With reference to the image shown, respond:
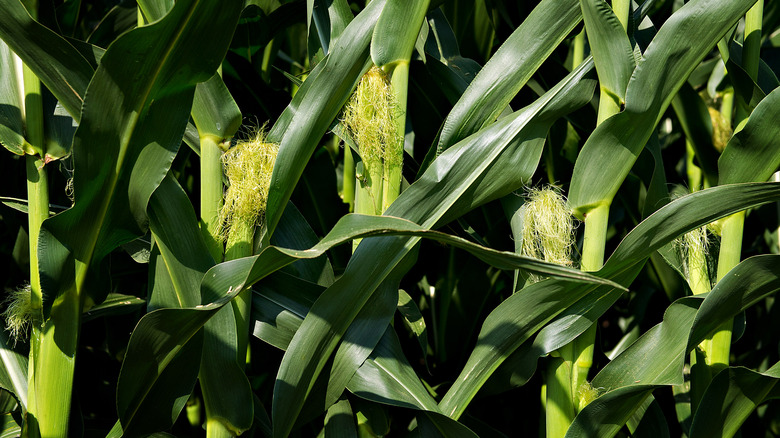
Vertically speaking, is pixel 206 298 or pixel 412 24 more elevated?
pixel 412 24

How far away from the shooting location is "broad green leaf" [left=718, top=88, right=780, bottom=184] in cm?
84

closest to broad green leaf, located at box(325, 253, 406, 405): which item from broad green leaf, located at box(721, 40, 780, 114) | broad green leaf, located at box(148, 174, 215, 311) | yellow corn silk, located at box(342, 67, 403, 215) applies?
yellow corn silk, located at box(342, 67, 403, 215)

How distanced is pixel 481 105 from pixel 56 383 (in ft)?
2.22

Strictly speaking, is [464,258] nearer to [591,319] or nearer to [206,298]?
[591,319]

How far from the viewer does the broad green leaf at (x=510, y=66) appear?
87 centimetres

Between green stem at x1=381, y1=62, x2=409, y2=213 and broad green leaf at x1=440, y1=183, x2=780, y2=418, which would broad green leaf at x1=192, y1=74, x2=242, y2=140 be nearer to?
green stem at x1=381, y1=62, x2=409, y2=213

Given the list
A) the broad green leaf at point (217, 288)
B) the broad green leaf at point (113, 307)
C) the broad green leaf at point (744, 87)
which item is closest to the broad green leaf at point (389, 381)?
the broad green leaf at point (217, 288)

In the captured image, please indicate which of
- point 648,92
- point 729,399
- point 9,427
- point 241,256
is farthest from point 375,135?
point 9,427

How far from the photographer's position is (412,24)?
86cm

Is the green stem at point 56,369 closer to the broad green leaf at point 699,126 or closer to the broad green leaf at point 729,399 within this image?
the broad green leaf at point 729,399

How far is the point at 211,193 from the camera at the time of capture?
0.84 m

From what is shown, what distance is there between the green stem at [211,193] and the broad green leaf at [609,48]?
1.71ft

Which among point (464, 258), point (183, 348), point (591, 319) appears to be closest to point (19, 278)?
point (183, 348)

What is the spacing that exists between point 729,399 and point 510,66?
1.83ft
